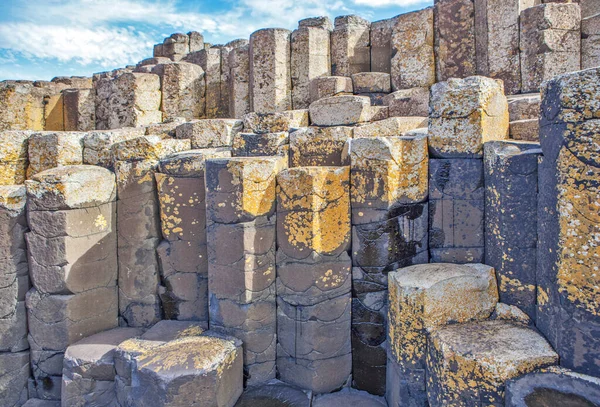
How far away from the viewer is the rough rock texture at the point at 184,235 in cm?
420

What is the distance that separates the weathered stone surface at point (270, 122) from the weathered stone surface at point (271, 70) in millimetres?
2475

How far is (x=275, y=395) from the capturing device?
377 centimetres

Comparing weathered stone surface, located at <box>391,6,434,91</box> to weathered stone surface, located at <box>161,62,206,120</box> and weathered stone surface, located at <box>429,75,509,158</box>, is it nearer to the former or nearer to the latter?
weathered stone surface, located at <box>429,75,509,158</box>

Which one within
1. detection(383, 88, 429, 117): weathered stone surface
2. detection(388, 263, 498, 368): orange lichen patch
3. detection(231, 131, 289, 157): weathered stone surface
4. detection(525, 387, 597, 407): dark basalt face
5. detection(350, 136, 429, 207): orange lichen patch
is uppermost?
detection(383, 88, 429, 117): weathered stone surface

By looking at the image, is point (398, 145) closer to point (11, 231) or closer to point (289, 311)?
point (289, 311)

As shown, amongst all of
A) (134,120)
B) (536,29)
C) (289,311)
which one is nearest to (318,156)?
(289,311)

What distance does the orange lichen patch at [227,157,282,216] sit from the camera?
367 centimetres

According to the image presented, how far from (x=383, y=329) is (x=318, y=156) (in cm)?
181

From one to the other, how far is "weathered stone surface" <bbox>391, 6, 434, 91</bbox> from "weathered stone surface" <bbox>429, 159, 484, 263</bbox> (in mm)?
3235

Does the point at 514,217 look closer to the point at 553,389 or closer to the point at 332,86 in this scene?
the point at 553,389

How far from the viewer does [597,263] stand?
8.23ft

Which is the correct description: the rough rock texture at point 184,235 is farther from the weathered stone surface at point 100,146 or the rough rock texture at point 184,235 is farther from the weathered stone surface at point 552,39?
the weathered stone surface at point 552,39

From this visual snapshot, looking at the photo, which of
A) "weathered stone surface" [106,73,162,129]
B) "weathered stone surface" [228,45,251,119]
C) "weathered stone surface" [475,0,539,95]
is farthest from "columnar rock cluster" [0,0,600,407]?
"weathered stone surface" [228,45,251,119]

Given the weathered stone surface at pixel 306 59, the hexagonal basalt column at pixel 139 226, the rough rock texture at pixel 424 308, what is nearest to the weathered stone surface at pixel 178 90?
the weathered stone surface at pixel 306 59
